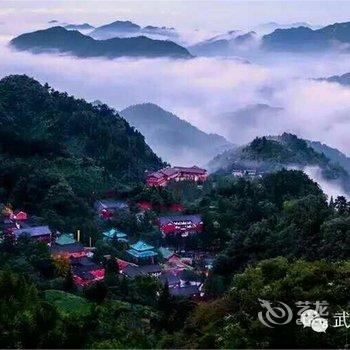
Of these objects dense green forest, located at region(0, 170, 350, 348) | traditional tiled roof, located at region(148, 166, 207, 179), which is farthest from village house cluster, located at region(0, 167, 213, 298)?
traditional tiled roof, located at region(148, 166, 207, 179)

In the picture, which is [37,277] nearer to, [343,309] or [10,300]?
[10,300]

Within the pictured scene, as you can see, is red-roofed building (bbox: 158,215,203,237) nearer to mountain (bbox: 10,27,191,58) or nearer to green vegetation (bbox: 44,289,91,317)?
green vegetation (bbox: 44,289,91,317)

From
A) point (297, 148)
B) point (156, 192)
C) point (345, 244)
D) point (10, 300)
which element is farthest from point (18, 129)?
point (10, 300)

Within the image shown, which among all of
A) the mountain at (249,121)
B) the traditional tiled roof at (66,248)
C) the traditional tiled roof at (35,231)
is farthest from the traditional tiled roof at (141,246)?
the mountain at (249,121)

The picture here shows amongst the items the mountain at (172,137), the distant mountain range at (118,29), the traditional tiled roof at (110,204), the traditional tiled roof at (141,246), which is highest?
the distant mountain range at (118,29)

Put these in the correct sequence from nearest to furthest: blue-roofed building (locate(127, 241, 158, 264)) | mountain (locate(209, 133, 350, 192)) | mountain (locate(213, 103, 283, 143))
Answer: blue-roofed building (locate(127, 241, 158, 264)) < mountain (locate(209, 133, 350, 192)) < mountain (locate(213, 103, 283, 143))

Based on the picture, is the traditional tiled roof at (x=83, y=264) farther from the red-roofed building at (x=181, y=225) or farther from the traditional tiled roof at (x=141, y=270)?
the red-roofed building at (x=181, y=225)
